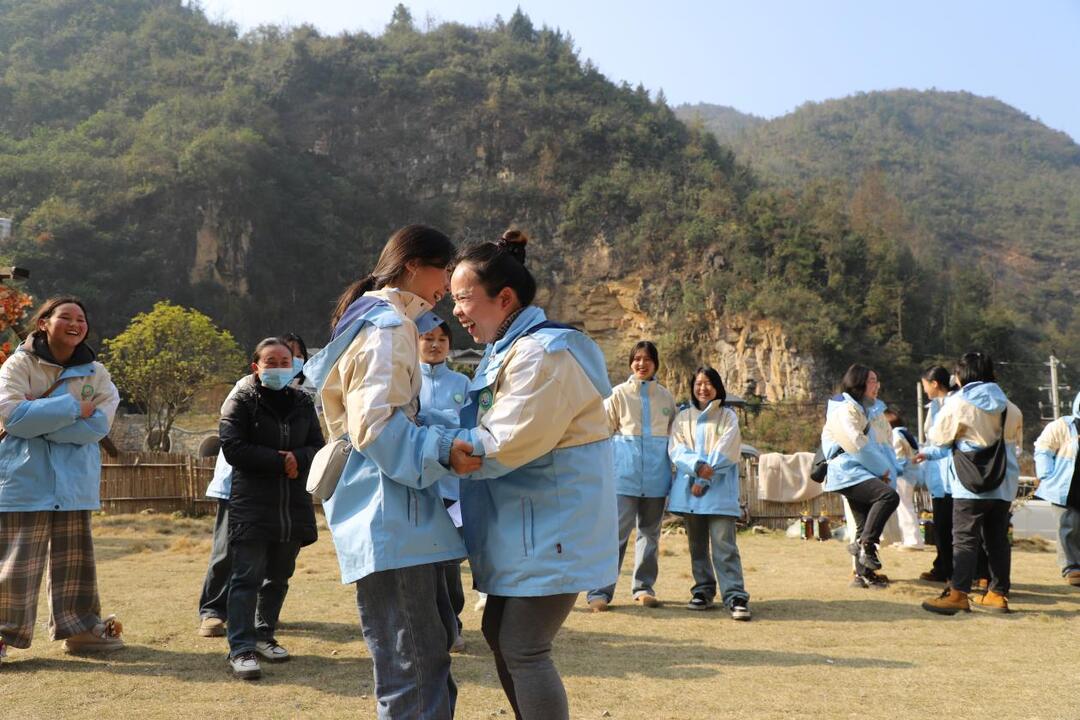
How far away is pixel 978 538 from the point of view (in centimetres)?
634

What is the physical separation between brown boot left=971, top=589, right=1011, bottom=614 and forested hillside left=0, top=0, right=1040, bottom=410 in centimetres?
3558

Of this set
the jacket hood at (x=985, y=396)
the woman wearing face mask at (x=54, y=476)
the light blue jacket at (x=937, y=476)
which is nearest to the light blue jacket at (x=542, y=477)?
→ the woman wearing face mask at (x=54, y=476)

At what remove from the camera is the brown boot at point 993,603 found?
21.5 feet

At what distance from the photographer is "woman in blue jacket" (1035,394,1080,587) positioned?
7.78 m

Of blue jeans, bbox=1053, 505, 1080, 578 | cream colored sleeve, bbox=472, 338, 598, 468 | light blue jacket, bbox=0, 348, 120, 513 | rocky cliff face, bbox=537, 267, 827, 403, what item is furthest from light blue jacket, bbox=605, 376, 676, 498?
rocky cliff face, bbox=537, 267, 827, 403

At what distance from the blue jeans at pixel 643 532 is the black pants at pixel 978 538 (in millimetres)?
2120

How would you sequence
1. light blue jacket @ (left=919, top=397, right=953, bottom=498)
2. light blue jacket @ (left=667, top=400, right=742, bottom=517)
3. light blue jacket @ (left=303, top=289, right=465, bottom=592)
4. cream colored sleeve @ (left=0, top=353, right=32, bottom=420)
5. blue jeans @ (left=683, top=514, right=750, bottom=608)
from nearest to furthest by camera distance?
light blue jacket @ (left=303, top=289, right=465, bottom=592)
cream colored sleeve @ (left=0, top=353, right=32, bottom=420)
blue jeans @ (left=683, top=514, right=750, bottom=608)
light blue jacket @ (left=667, top=400, right=742, bottom=517)
light blue jacket @ (left=919, top=397, right=953, bottom=498)

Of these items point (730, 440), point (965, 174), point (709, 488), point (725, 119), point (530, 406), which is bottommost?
point (709, 488)

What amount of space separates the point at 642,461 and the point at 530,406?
4368mm

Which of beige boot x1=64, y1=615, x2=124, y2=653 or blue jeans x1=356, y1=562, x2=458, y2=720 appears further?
beige boot x1=64, y1=615, x2=124, y2=653

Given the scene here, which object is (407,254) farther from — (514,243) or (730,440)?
(730,440)

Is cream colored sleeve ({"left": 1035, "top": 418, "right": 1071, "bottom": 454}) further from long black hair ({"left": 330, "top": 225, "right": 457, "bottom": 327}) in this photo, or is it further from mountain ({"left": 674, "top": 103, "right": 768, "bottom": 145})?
mountain ({"left": 674, "top": 103, "right": 768, "bottom": 145})

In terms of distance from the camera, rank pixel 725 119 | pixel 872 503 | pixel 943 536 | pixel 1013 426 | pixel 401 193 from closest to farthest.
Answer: pixel 1013 426 < pixel 872 503 < pixel 943 536 < pixel 401 193 < pixel 725 119

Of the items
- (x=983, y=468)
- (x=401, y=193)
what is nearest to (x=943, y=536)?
(x=983, y=468)
